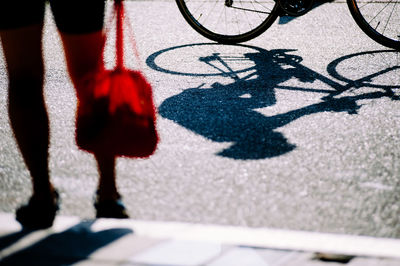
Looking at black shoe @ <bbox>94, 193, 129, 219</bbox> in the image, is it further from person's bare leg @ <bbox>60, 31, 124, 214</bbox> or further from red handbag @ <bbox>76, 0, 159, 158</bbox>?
red handbag @ <bbox>76, 0, 159, 158</bbox>

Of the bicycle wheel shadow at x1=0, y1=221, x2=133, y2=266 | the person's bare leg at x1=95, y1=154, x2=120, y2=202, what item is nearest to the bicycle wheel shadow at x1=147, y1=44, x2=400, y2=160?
the person's bare leg at x1=95, y1=154, x2=120, y2=202

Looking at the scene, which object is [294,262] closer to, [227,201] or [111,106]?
[227,201]

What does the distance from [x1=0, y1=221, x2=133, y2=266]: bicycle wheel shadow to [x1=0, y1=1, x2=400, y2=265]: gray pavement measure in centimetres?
18

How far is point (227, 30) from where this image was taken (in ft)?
14.3

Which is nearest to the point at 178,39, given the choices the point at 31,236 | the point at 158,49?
the point at 158,49

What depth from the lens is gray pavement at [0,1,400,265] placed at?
1.94 metres

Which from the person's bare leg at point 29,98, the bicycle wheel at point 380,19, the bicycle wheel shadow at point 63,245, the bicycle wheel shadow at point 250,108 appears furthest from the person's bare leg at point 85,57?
the bicycle wheel at point 380,19

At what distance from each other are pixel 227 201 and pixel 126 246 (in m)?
0.58

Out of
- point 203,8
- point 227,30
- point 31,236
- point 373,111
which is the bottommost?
point 31,236

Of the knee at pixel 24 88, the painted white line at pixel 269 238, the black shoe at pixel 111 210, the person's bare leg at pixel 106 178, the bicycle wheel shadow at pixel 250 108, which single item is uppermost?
the knee at pixel 24 88

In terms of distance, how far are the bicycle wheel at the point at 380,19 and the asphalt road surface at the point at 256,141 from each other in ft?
0.43

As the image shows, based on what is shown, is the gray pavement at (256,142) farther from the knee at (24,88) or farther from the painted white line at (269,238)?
the knee at (24,88)

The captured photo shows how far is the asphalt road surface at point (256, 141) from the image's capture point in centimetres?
195

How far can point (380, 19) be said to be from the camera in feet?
15.0
